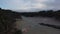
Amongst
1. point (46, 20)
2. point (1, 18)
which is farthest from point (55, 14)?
point (1, 18)

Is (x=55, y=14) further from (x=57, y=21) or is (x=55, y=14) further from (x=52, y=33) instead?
(x=52, y=33)

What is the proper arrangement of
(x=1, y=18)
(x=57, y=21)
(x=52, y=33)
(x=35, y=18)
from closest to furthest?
1. (x=1, y=18)
2. (x=52, y=33)
3. (x=57, y=21)
4. (x=35, y=18)

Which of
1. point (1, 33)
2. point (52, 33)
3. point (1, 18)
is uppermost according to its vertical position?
point (1, 18)

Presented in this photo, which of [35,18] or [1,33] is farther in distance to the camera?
[35,18]

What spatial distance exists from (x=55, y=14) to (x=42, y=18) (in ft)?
15.0

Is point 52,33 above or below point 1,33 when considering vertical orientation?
below

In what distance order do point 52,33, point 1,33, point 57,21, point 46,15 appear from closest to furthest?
point 1,33 < point 52,33 < point 57,21 < point 46,15

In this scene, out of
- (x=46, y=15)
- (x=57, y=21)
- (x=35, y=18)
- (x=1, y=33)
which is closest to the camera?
(x=1, y=33)

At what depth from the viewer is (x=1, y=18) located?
14453 millimetres

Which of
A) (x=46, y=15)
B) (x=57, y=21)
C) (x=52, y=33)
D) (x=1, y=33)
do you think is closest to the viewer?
(x=1, y=33)

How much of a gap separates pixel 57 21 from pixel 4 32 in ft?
71.3

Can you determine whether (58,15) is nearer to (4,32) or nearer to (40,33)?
(40,33)

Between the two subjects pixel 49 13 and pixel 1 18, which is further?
pixel 49 13

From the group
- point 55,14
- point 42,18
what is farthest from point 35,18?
point 55,14
